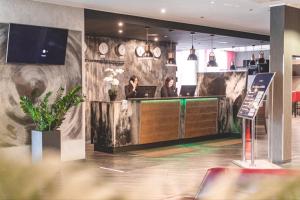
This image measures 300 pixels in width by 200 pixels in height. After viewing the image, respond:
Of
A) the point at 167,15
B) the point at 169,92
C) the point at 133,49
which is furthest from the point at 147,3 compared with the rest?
the point at 133,49

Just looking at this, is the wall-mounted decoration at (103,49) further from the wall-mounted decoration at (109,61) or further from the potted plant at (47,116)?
the potted plant at (47,116)

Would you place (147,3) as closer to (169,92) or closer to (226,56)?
(169,92)

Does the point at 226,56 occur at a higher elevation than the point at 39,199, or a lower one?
higher

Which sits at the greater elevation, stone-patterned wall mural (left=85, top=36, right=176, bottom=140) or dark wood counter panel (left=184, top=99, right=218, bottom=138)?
stone-patterned wall mural (left=85, top=36, right=176, bottom=140)

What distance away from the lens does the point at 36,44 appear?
21.3 feet

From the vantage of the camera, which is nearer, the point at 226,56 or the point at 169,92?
the point at 169,92

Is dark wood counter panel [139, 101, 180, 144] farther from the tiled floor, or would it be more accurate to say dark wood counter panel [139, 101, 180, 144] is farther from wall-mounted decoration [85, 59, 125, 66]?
wall-mounted decoration [85, 59, 125, 66]

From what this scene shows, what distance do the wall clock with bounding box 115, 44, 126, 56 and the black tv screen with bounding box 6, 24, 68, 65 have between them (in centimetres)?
451

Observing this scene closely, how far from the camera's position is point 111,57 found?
36.9ft

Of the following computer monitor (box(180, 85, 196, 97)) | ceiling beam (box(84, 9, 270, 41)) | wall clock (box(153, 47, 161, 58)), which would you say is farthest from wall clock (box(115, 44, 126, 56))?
ceiling beam (box(84, 9, 270, 41))

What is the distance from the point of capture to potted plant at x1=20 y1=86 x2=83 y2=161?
618cm

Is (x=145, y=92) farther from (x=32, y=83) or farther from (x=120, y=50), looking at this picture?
(x=32, y=83)

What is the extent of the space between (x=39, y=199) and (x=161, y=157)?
23.7 ft

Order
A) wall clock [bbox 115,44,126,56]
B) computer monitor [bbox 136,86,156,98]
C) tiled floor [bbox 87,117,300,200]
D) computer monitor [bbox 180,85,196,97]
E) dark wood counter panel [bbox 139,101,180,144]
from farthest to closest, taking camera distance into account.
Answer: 1. wall clock [bbox 115,44,126,56]
2. computer monitor [bbox 180,85,196,97]
3. computer monitor [bbox 136,86,156,98]
4. dark wood counter panel [bbox 139,101,180,144]
5. tiled floor [bbox 87,117,300,200]
